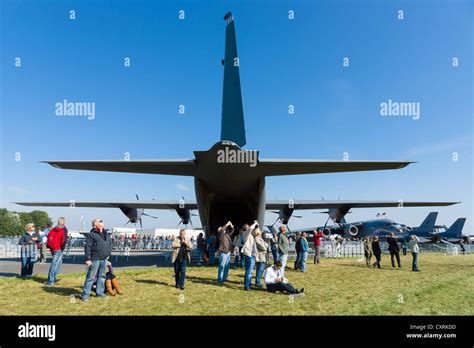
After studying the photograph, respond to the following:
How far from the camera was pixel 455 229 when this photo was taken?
1459 inches

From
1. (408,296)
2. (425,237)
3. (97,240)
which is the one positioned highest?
(97,240)

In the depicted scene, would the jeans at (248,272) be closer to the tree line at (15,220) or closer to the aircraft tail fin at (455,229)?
the aircraft tail fin at (455,229)

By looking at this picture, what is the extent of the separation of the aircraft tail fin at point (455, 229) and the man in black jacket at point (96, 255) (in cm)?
4215

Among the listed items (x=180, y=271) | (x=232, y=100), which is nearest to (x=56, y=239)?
(x=180, y=271)

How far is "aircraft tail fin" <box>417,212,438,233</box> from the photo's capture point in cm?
3444

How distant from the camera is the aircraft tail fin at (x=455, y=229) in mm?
36344

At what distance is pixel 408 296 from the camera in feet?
25.8

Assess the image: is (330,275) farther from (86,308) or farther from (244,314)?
(86,308)

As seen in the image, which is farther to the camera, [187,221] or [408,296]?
[187,221]

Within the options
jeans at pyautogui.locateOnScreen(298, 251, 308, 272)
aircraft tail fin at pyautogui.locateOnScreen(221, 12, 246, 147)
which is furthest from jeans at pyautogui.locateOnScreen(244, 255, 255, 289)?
jeans at pyautogui.locateOnScreen(298, 251, 308, 272)

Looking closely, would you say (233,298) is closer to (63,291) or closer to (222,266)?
(222,266)

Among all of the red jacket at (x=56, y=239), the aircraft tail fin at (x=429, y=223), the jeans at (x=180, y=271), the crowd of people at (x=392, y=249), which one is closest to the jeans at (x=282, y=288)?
the jeans at (x=180, y=271)
